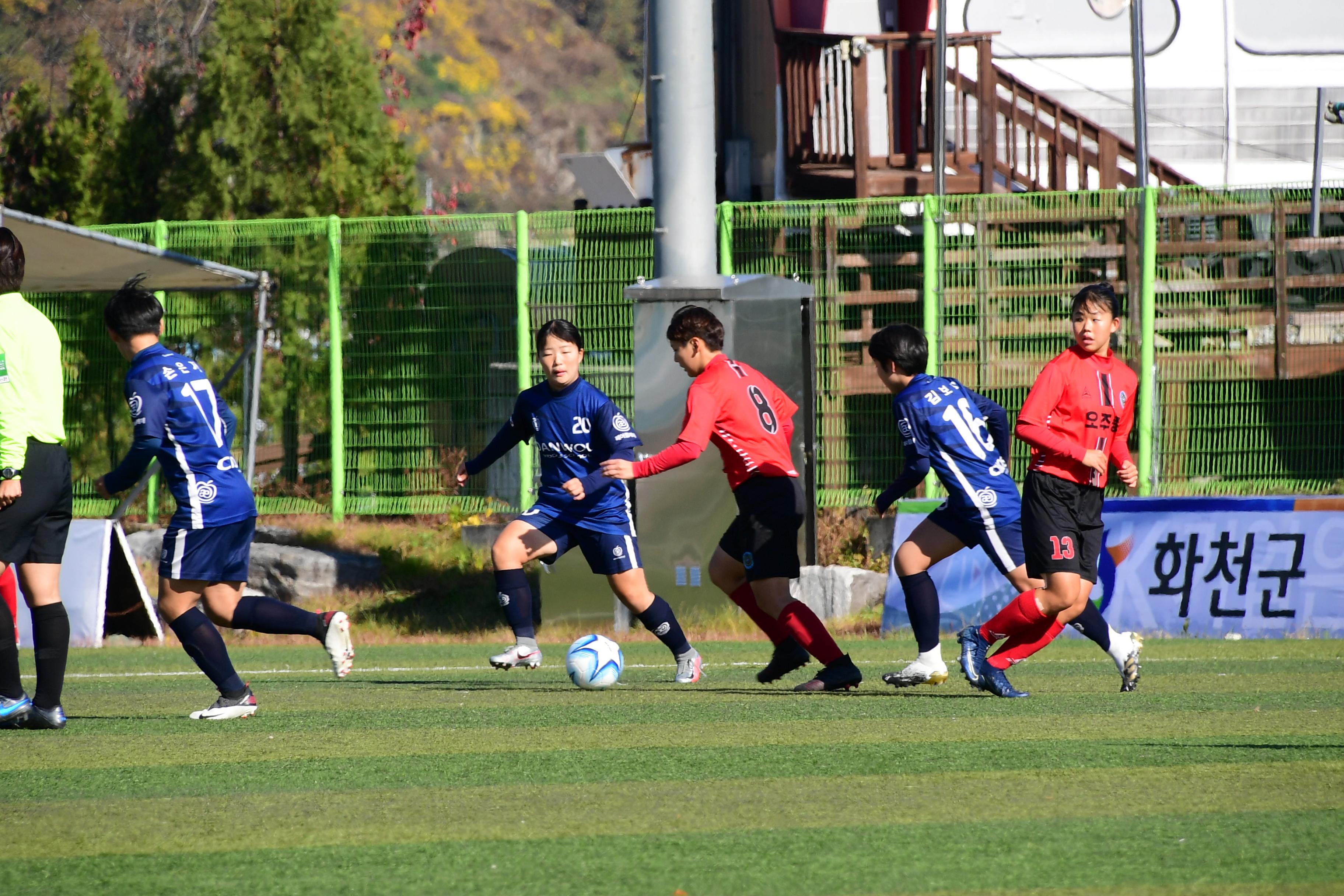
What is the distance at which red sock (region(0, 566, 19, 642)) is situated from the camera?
265 inches

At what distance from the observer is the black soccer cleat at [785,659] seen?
8023 millimetres

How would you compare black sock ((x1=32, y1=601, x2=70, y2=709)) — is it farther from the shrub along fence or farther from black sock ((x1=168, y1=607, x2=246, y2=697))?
the shrub along fence

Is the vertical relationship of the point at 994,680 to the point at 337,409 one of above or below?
below

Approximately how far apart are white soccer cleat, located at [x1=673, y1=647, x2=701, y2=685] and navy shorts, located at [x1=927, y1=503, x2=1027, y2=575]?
1468 millimetres

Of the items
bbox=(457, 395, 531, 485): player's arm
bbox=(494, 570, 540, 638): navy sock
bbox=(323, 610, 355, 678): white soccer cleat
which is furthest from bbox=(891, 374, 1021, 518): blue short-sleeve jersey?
bbox=(323, 610, 355, 678): white soccer cleat

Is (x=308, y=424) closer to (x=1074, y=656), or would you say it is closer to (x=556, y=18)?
(x=1074, y=656)

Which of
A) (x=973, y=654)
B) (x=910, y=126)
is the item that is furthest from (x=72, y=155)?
(x=973, y=654)

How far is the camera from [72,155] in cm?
1795

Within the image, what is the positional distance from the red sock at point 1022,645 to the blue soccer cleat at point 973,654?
0.05 m

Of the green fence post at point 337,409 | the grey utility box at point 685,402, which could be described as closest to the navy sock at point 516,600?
the grey utility box at point 685,402

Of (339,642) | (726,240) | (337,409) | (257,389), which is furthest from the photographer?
(337,409)

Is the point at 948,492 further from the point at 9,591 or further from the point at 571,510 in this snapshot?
the point at 9,591

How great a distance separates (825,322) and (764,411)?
592 cm

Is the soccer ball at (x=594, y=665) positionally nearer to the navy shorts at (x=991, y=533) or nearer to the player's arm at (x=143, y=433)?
the navy shorts at (x=991, y=533)
